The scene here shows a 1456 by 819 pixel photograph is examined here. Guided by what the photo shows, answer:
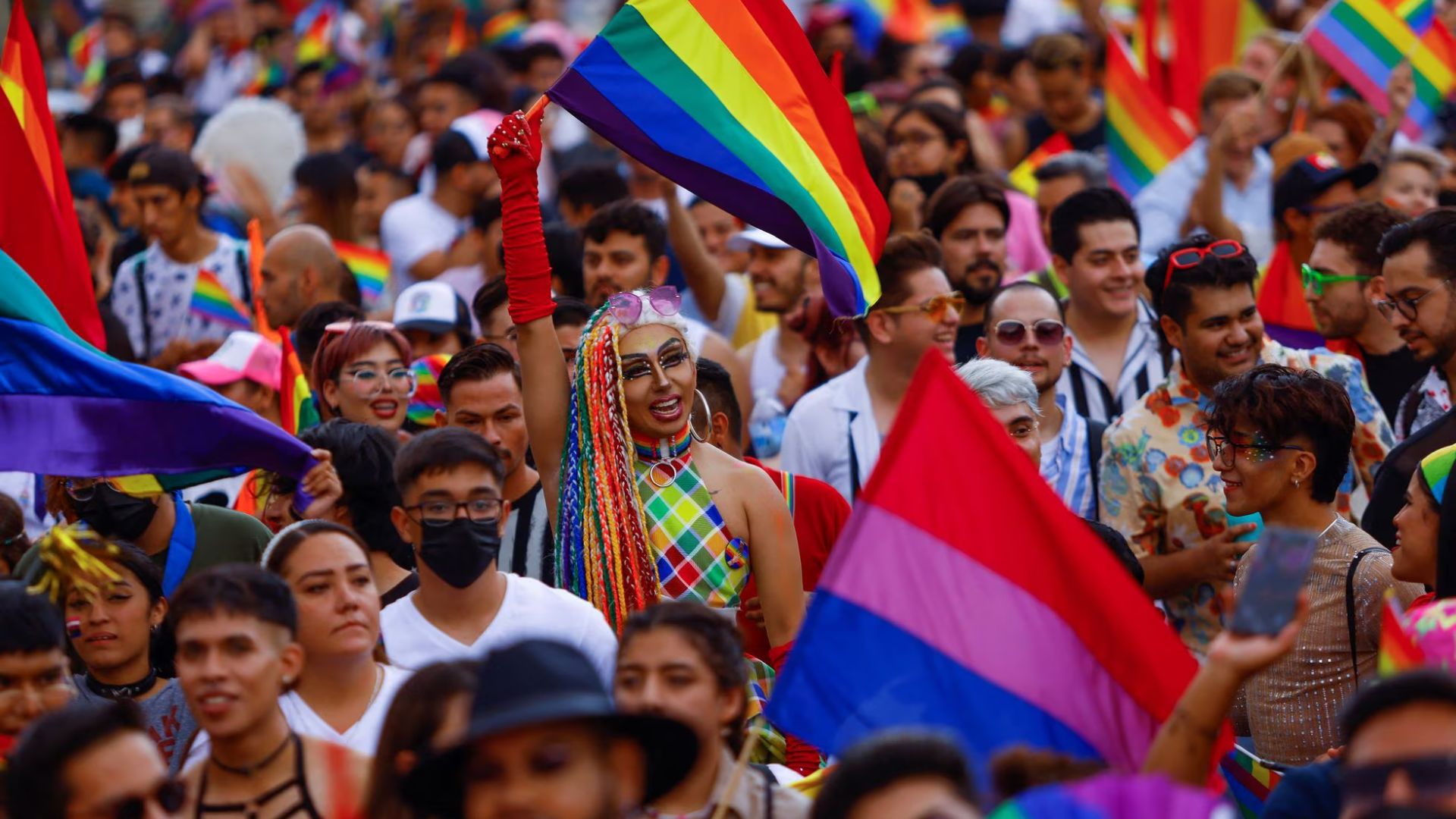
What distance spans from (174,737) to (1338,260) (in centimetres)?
448

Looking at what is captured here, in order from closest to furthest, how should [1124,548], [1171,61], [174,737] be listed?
[174,737]
[1124,548]
[1171,61]

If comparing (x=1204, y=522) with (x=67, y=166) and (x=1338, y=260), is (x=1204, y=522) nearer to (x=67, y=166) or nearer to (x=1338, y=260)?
(x=1338, y=260)

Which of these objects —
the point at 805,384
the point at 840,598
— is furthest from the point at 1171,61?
the point at 840,598

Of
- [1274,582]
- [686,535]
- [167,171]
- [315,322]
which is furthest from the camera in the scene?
[167,171]

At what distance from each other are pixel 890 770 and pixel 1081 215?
460 cm

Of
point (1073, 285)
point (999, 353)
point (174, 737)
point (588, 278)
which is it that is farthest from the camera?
point (588, 278)

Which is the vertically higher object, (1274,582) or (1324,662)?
(1274,582)

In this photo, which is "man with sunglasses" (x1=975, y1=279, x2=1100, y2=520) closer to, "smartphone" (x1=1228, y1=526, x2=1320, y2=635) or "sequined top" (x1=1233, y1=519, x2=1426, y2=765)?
"sequined top" (x1=1233, y1=519, x2=1426, y2=765)

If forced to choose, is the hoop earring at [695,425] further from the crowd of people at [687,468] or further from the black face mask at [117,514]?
the black face mask at [117,514]

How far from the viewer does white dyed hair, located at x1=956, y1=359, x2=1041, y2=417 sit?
632 cm

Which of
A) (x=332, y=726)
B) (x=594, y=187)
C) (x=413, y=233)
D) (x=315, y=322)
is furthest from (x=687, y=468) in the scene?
(x=413, y=233)

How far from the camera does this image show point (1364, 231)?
7305 mm

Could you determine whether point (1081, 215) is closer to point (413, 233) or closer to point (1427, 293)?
point (1427, 293)

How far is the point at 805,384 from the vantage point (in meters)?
8.59
